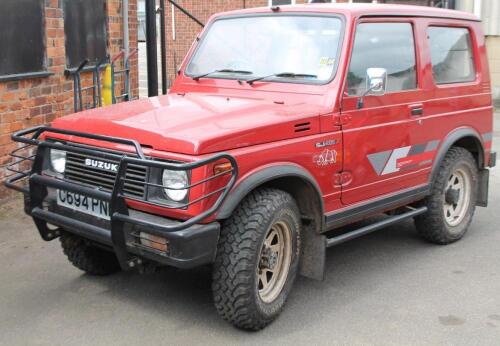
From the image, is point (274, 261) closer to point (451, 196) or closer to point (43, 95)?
point (451, 196)

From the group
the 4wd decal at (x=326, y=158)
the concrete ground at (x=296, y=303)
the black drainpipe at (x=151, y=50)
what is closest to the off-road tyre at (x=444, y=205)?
the concrete ground at (x=296, y=303)

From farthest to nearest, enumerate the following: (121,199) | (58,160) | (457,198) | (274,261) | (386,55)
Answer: (457,198) → (386,55) → (58,160) → (274,261) → (121,199)

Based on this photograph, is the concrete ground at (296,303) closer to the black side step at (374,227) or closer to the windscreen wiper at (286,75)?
the black side step at (374,227)

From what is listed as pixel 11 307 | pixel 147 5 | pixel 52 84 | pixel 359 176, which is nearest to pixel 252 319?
pixel 359 176

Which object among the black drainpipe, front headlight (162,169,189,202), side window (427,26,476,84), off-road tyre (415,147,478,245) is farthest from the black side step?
the black drainpipe

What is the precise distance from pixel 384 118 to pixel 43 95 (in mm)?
3949

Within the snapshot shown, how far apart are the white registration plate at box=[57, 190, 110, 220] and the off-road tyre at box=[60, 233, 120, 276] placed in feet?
2.10

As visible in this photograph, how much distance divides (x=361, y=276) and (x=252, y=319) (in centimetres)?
134

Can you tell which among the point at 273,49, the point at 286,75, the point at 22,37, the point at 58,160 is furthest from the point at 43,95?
the point at 286,75

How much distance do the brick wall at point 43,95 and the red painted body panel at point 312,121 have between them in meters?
2.21

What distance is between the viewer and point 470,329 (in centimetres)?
387

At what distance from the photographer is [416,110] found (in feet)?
15.8

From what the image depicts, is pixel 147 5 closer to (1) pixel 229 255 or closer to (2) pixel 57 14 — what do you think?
(2) pixel 57 14

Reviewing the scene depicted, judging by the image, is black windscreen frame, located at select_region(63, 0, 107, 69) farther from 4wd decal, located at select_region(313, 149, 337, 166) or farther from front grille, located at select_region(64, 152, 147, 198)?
4wd decal, located at select_region(313, 149, 337, 166)
